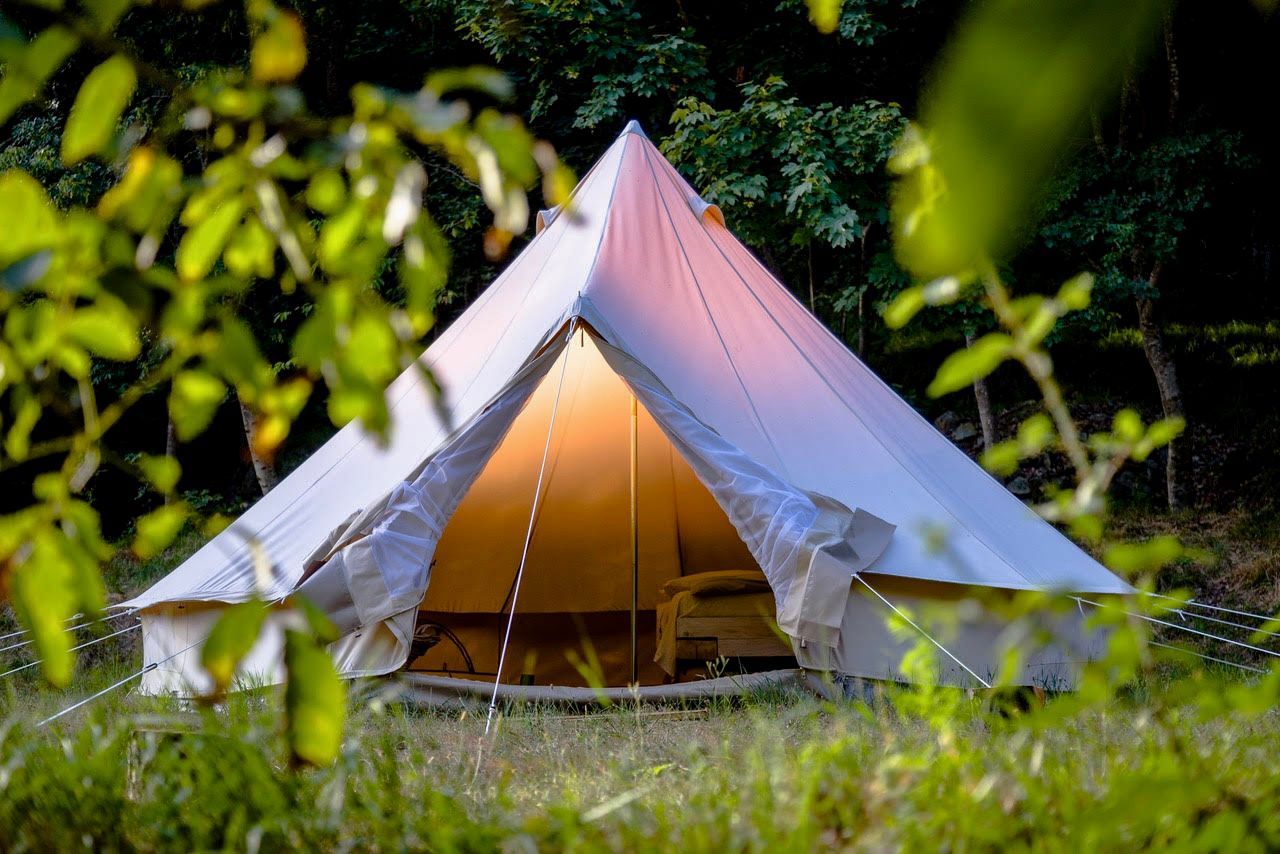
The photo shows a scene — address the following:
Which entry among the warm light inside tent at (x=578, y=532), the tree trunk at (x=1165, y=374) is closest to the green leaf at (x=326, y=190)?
the warm light inside tent at (x=578, y=532)

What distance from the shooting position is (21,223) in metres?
0.69

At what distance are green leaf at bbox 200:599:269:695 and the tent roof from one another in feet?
8.28

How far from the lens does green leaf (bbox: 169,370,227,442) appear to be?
30.3 inches

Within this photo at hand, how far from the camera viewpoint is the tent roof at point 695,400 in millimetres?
3379

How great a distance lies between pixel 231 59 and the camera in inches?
300

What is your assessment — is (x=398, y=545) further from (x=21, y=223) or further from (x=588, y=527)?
(x=21, y=223)

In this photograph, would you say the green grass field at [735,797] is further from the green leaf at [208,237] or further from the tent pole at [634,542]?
the tent pole at [634,542]

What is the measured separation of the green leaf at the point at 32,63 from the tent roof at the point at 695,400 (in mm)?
2496

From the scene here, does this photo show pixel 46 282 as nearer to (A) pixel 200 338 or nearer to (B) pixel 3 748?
(A) pixel 200 338

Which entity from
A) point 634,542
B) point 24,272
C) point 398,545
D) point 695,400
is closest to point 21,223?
point 24,272

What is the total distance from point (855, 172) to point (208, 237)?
20.0 feet

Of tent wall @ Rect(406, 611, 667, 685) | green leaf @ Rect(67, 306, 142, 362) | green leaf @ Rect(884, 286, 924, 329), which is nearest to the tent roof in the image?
tent wall @ Rect(406, 611, 667, 685)

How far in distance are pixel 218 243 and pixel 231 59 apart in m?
7.65

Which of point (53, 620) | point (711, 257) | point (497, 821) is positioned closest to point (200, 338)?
point (53, 620)
